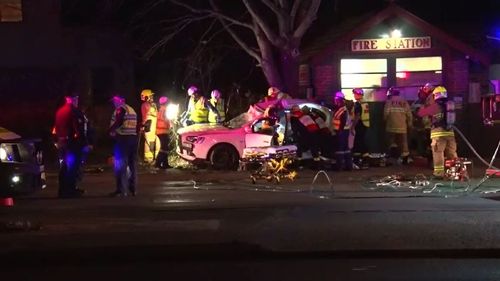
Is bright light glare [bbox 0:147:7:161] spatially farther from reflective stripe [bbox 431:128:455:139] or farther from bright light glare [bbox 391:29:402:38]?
bright light glare [bbox 391:29:402:38]

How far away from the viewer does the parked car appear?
9953mm

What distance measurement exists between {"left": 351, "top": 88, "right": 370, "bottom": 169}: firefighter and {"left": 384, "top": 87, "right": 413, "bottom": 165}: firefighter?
56 cm

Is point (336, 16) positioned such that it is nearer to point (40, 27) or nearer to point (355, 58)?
point (355, 58)

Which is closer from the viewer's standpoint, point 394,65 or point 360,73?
point 394,65

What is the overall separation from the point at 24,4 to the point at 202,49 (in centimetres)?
749

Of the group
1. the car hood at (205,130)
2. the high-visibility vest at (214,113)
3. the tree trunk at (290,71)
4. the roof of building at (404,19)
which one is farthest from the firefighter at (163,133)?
the roof of building at (404,19)

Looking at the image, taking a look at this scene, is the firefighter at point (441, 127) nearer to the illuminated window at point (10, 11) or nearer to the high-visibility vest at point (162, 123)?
the high-visibility vest at point (162, 123)

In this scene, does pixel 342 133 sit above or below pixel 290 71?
below

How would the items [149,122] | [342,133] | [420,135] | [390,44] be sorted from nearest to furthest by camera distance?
[342,133] → [149,122] → [420,135] → [390,44]

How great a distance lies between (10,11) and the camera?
89.6 feet

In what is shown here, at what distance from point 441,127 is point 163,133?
637 centimetres

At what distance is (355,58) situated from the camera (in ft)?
65.7

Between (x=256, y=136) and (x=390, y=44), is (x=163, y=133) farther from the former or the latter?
(x=390, y=44)

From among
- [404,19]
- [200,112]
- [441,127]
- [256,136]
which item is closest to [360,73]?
[404,19]
